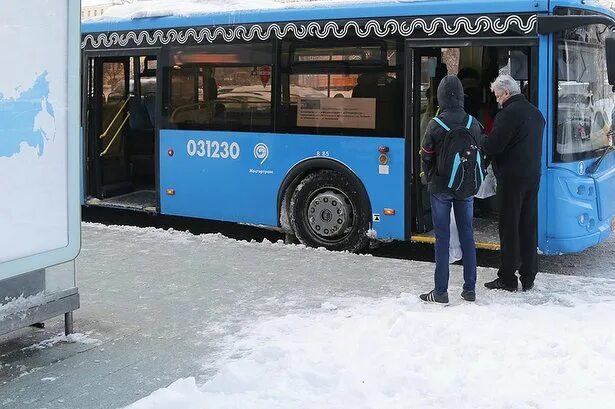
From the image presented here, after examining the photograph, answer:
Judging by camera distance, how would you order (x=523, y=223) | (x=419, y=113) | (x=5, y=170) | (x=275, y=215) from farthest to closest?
1. (x=275, y=215)
2. (x=419, y=113)
3. (x=523, y=223)
4. (x=5, y=170)

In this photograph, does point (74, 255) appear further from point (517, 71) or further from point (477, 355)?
point (517, 71)

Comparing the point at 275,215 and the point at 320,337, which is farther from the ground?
the point at 275,215

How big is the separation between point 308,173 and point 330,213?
54 centimetres

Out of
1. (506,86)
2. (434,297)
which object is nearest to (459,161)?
(506,86)

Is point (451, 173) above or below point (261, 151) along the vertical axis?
below

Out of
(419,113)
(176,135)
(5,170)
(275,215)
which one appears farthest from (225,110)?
(5,170)

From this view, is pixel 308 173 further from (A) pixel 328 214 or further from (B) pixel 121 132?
(B) pixel 121 132

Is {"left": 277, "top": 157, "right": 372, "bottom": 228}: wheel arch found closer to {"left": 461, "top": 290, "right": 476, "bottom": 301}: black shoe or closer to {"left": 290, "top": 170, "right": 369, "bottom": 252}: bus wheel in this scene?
{"left": 290, "top": 170, "right": 369, "bottom": 252}: bus wheel

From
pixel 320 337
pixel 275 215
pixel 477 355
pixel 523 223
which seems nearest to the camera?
pixel 477 355

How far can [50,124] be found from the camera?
525cm

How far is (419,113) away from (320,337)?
373cm

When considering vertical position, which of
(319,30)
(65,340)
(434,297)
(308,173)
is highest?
(319,30)

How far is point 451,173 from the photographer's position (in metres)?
6.43

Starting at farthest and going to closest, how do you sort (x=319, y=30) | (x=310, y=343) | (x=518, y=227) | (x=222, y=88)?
(x=222, y=88) < (x=319, y=30) < (x=518, y=227) < (x=310, y=343)
